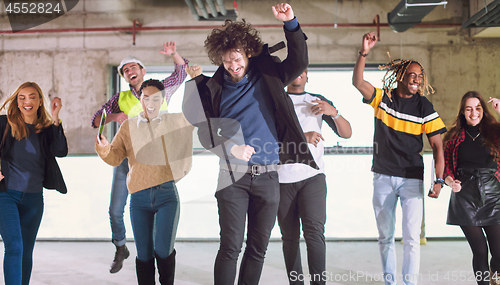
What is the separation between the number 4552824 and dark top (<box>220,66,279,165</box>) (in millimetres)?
4308

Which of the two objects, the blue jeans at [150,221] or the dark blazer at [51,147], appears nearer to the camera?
the blue jeans at [150,221]

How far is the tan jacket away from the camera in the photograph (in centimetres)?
227

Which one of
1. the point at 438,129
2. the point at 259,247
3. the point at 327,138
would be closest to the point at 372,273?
the point at 438,129

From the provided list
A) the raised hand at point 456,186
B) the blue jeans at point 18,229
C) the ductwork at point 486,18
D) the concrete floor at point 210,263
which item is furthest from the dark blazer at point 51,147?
the ductwork at point 486,18

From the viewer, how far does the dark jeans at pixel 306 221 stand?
91.4 inches

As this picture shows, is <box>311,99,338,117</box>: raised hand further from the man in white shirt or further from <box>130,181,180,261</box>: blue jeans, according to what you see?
<box>130,181,180,261</box>: blue jeans

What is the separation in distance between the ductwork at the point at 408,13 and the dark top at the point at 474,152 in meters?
1.72

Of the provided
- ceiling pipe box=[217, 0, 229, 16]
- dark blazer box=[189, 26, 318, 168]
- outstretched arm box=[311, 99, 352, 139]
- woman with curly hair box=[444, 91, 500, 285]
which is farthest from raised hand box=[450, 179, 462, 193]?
ceiling pipe box=[217, 0, 229, 16]

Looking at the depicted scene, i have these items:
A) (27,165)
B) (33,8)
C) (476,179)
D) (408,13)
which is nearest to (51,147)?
(27,165)

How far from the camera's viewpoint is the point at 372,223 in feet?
15.4

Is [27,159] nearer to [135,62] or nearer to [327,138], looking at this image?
[135,62]

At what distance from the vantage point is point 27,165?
2.44 metres

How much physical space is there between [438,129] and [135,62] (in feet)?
7.83

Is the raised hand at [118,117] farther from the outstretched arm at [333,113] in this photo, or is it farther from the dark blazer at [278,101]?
the outstretched arm at [333,113]
